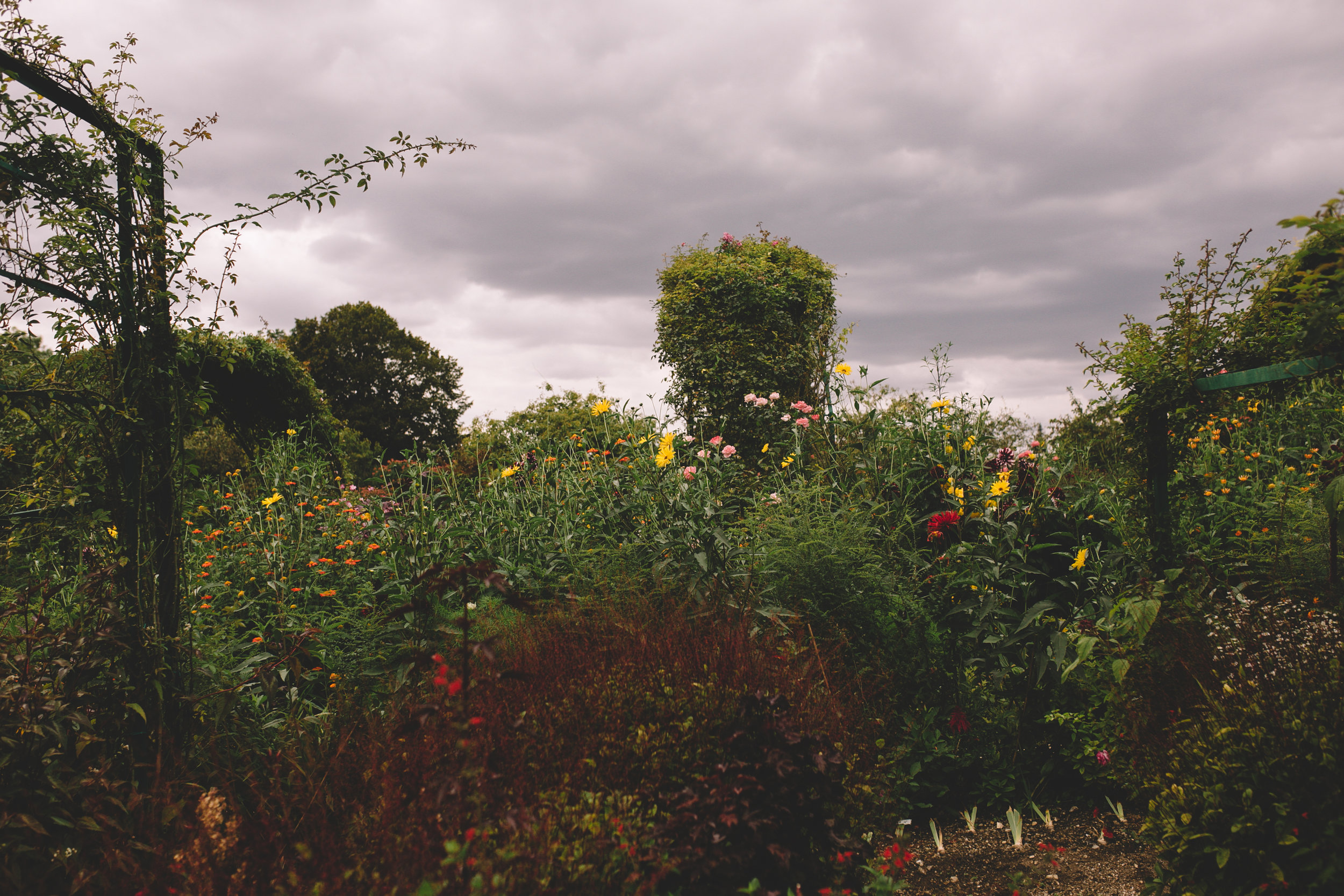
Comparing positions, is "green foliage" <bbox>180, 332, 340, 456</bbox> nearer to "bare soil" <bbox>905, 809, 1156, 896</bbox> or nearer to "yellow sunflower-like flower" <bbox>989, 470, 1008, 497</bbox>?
"yellow sunflower-like flower" <bbox>989, 470, 1008, 497</bbox>

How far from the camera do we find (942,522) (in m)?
3.32

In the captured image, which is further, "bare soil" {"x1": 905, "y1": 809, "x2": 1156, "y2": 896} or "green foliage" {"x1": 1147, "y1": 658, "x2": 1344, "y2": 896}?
"bare soil" {"x1": 905, "y1": 809, "x2": 1156, "y2": 896}

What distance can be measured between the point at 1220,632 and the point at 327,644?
3.60 m

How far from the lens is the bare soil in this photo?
96.4 inches

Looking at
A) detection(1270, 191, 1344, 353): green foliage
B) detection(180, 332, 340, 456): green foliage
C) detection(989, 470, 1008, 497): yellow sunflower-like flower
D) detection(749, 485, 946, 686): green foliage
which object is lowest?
detection(749, 485, 946, 686): green foliage

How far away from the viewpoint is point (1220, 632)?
2496 mm

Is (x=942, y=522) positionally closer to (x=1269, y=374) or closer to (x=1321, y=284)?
(x=1269, y=374)

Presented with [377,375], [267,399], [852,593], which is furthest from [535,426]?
[377,375]

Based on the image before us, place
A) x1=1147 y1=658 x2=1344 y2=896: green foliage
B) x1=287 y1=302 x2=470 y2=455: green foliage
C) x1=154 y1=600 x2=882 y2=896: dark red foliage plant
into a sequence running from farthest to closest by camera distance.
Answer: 1. x1=287 y1=302 x2=470 y2=455: green foliage
2. x1=1147 y1=658 x2=1344 y2=896: green foliage
3. x1=154 y1=600 x2=882 y2=896: dark red foliage plant

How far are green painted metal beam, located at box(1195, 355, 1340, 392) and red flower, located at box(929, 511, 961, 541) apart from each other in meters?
1.06

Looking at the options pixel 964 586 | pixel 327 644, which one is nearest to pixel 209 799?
pixel 327 644

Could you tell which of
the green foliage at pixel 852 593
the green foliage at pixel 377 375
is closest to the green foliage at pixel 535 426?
the green foliage at pixel 852 593

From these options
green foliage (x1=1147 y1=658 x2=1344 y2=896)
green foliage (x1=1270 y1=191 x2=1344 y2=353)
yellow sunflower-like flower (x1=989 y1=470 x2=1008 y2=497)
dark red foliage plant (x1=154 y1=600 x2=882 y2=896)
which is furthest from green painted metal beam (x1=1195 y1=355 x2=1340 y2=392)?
dark red foliage plant (x1=154 y1=600 x2=882 y2=896)

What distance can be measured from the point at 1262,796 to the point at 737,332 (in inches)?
338
